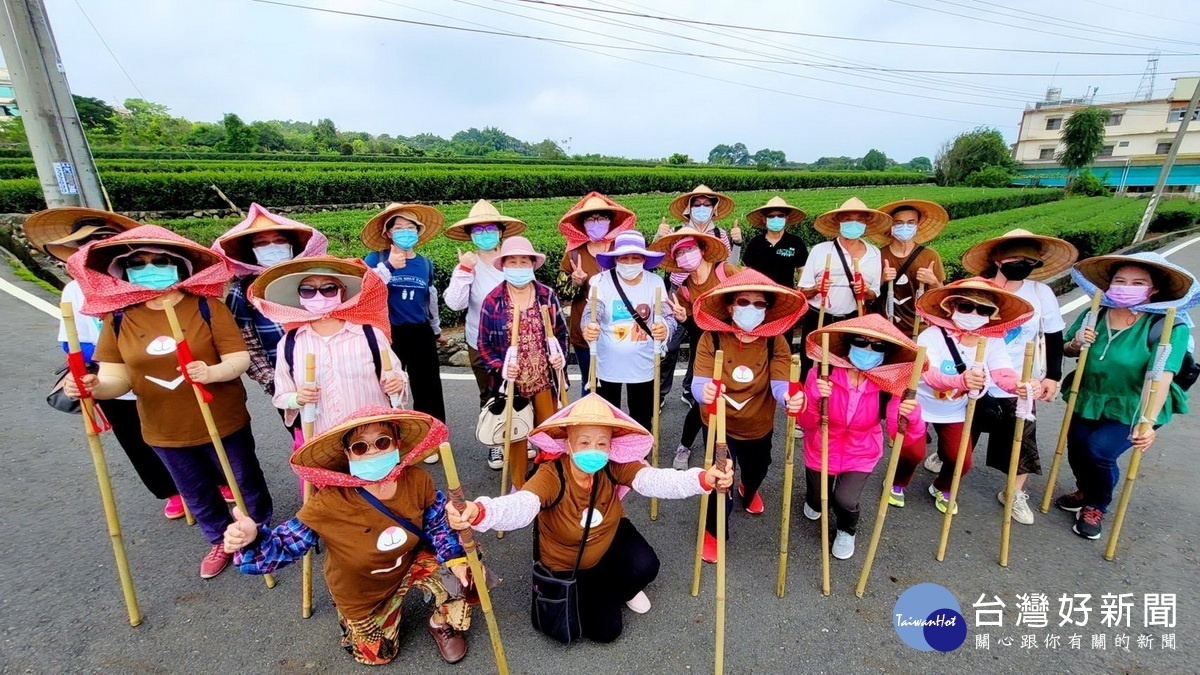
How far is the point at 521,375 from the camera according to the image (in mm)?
3857

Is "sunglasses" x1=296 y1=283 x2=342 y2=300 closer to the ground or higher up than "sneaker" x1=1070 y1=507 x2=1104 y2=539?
higher up

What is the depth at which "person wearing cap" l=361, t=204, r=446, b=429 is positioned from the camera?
4133mm

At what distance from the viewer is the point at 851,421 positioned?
11.3ft

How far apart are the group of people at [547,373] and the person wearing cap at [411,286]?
22mm

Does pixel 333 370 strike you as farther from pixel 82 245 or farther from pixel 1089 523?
pixel 1089 523

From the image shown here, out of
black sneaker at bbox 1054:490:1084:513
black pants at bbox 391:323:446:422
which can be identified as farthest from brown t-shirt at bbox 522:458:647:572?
black sneaker at bbox 1054:490:1084:513

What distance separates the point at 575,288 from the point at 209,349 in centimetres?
262

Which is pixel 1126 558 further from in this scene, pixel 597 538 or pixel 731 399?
pixel 597 538

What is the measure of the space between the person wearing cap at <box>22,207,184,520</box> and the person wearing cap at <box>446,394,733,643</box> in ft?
7.95

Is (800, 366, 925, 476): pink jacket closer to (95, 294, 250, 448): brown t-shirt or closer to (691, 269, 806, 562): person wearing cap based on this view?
(691, 269, 806, 562): person wearing cap

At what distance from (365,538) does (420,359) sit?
2.13 m

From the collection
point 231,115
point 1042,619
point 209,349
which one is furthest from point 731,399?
point 231,115

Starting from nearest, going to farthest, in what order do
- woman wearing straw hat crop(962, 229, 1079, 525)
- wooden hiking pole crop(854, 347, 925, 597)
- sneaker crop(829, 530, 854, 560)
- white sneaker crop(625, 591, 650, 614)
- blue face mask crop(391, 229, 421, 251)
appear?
wooden hiking pole crop(854, 347, 925, 597)
white sneaker crop(625, 591, 650, 614)
sneaker crop(829, 530, 854, 560)
woman wearing straw hat crop(962, 229, 1079, 525)
blue face mask crop(391, 229, 421, 251)

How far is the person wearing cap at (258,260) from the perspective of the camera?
354 centimetres
